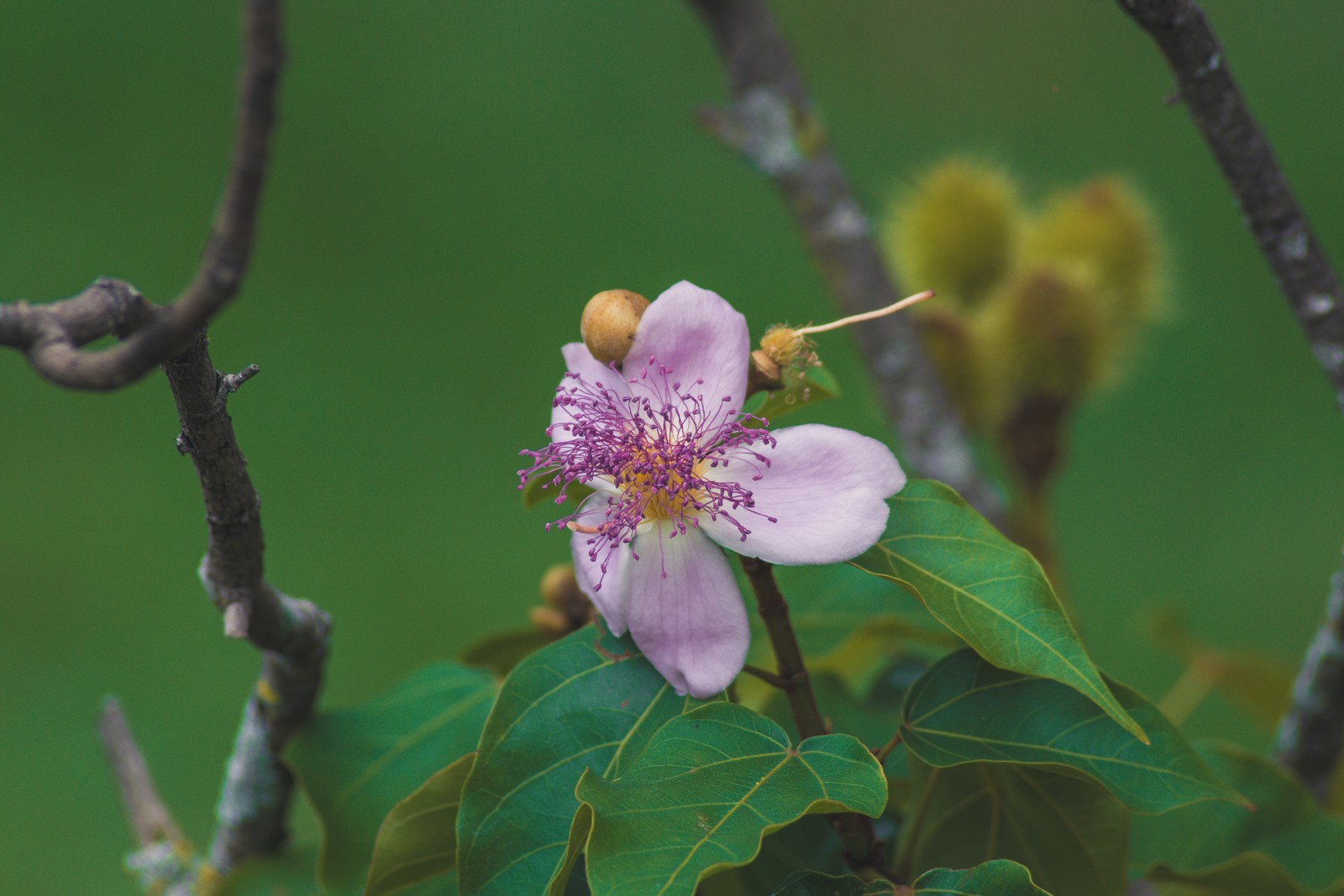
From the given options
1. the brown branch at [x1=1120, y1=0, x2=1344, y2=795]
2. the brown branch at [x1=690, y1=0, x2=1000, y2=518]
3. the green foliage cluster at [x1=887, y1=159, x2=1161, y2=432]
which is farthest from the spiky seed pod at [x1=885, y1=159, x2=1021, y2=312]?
the brown branch at [x1=1120, y1=0, x2=1344, y2=795]

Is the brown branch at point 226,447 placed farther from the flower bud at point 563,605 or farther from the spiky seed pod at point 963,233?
the spiky seed pod at point 963,233

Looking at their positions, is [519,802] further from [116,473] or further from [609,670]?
[116,473]

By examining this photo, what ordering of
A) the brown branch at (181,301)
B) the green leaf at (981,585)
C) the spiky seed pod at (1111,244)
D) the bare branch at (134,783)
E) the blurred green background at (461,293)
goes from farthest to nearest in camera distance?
the blurred green background at (461,293), the spiky seed pod at (1111,244), the bare branch at (134,783), the green leaf at (981,585), the brown branch at (181,301)

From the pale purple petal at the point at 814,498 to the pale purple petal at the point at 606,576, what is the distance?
0.03 m

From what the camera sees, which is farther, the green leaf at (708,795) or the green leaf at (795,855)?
the green leaf at (795,855)

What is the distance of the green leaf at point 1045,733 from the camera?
0.36 meters

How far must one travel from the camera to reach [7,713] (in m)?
1.56

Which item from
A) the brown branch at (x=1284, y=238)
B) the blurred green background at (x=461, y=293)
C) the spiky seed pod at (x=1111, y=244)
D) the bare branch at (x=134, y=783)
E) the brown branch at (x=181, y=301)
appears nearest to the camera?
the brown branch at (x=181, y=301)

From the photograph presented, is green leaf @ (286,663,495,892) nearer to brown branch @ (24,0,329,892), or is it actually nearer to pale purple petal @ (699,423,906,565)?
brown branch @ (24,0,329,892)

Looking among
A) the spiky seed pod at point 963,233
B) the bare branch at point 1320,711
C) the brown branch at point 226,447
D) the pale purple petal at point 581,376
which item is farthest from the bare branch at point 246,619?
the spiky seed pod at point 963,233

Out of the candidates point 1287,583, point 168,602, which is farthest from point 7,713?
point 1287,583

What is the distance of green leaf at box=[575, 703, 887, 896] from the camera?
1.01 ft

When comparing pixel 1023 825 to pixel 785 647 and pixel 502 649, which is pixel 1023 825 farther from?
pixel 502 649

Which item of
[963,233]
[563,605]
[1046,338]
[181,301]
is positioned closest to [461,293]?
[963,233]
